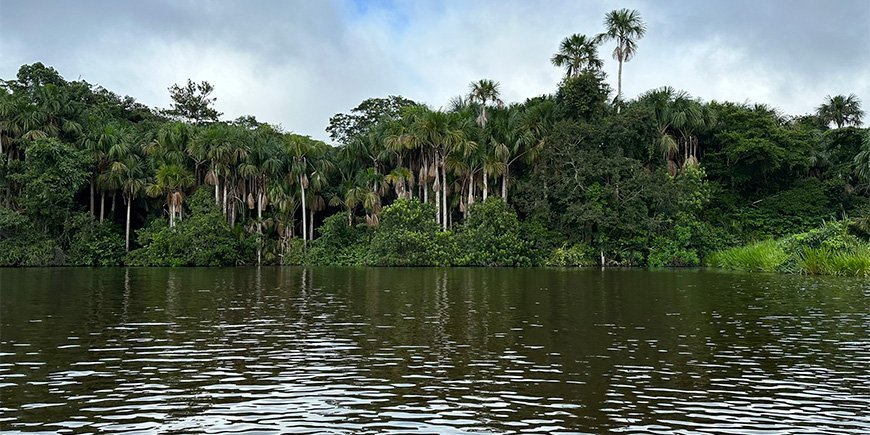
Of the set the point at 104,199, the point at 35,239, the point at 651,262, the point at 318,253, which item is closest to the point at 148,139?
the point at 104,199

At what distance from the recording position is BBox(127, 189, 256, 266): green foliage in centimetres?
5578

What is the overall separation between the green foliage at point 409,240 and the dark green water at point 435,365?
2900 cm

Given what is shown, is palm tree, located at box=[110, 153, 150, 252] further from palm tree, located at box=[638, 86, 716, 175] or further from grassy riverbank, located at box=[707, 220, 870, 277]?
grassy riverbank, located at box=[707, 220, 870, 277]

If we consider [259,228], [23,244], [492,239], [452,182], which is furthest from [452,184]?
[23,244]

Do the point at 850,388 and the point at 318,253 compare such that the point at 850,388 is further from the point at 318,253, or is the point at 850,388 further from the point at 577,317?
the point at 318,253

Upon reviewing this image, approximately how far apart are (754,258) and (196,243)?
38601 mm

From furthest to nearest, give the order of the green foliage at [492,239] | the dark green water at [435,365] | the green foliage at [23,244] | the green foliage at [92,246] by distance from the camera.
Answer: the green foliage at [92,246] < the green foliage at [23,244] < the green foliage at [492,239] < the dark green water at [435,365]

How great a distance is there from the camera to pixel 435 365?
12.7 meters

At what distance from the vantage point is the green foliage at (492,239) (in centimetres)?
5412

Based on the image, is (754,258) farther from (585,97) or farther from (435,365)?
(435,365)

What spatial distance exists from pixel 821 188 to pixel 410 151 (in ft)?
107

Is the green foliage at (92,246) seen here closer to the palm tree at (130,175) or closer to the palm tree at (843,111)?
the palm tree at (130,175)

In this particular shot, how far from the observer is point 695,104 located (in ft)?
193

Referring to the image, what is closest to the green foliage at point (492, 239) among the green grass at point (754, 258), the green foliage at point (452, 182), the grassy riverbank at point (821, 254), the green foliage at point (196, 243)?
the green foliage at point (452, 182)
